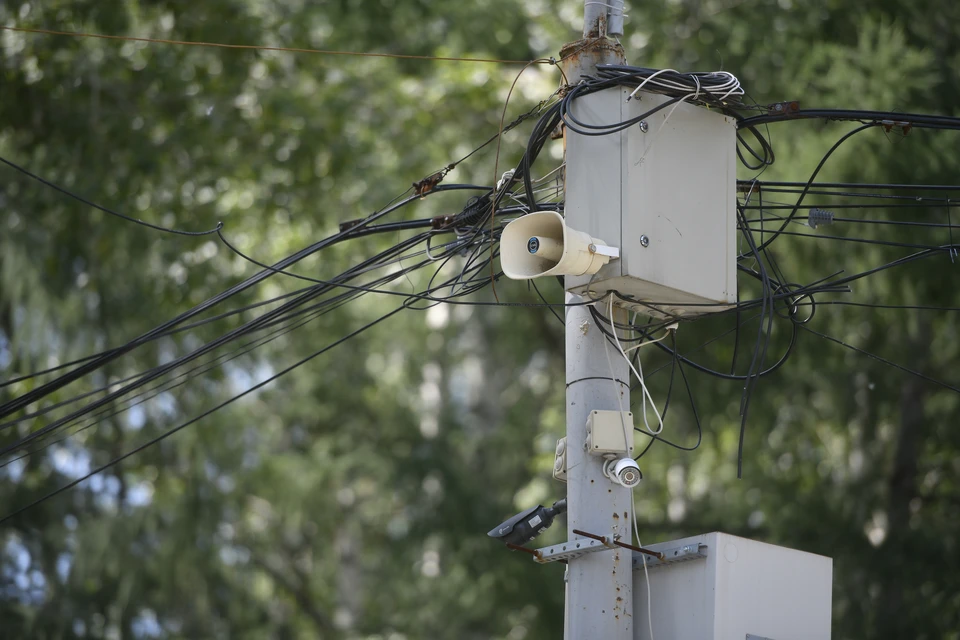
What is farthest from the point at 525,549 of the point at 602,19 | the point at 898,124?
the point at 898,124

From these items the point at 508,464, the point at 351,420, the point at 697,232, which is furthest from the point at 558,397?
the point at 697,232

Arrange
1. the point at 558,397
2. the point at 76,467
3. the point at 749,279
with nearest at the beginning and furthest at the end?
the point at 749,279 → the point at 76,467 → the point at 558,397

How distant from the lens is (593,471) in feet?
18.9

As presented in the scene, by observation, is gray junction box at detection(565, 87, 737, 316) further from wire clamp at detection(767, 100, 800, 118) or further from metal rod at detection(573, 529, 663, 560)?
metal rod at detection(573, 529, 663, 560)

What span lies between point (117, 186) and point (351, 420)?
7.81 m

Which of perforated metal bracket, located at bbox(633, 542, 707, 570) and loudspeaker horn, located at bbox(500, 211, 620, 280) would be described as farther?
perforated metal bracket, located at bbox(633, 542, 707, 570)

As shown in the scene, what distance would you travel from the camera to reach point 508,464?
682 inches

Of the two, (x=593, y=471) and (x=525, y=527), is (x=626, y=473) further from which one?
(x=525, y=527)

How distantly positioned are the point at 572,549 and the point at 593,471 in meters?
0.36

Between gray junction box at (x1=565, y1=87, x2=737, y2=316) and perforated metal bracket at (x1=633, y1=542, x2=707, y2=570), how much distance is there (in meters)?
1.06

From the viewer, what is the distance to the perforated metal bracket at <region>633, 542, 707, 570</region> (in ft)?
18.1

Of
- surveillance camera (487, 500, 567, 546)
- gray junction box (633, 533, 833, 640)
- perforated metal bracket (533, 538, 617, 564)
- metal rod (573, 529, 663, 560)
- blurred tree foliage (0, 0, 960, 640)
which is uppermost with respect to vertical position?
blurred tree foliage (0, 0, 960, 640)

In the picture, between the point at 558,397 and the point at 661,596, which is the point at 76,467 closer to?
the point at 558,397

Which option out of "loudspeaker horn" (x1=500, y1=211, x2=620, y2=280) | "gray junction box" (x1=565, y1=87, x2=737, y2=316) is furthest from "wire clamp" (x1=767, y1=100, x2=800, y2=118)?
"loudspeaker horn" (x1=500, y1=211, x2=620, y2=280)
